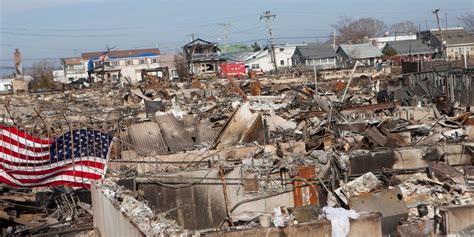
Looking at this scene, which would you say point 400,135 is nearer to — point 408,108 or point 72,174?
point 408,108

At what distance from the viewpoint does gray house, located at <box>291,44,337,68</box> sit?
2694 inches

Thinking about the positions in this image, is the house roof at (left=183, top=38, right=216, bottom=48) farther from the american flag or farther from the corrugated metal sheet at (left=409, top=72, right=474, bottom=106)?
the american flag

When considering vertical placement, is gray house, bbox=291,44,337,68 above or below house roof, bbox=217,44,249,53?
below

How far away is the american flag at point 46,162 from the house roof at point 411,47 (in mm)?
61439

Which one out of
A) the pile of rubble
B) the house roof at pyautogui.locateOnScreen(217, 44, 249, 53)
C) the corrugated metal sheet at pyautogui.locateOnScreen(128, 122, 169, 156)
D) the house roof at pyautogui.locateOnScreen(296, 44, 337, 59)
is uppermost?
the house roof at pyautogui.locateOnScreen(217, 44, 249, 53)

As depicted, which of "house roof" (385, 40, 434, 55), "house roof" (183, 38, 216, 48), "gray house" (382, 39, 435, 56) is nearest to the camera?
"house roof" (183, 38, 216, 48)

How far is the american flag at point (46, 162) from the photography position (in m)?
11.6

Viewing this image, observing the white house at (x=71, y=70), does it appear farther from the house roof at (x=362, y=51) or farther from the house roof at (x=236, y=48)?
the house roof at (x=362, y=51)

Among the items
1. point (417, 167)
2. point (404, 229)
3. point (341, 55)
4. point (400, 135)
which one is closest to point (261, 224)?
point (404, 229)

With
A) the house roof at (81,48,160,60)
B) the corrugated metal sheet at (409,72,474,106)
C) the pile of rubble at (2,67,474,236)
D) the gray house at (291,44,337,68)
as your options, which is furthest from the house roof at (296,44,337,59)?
the pile of rubble at (2,67,474,236)

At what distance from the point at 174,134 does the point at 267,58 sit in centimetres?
5840

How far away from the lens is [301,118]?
60.2ft

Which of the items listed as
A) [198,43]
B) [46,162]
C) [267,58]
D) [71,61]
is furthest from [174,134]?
[71,61]

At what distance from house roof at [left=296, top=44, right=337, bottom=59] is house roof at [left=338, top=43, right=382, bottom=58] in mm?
1685
